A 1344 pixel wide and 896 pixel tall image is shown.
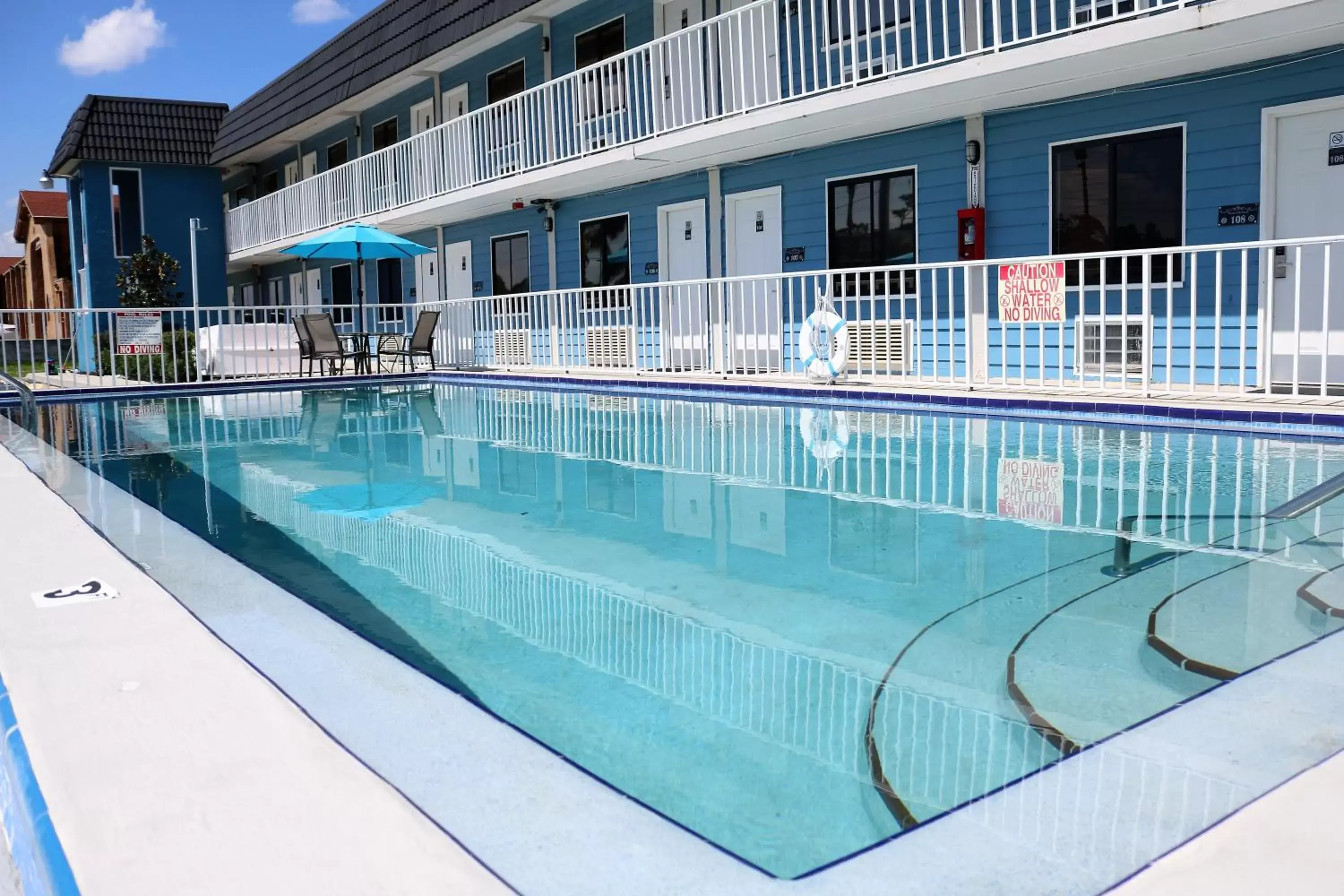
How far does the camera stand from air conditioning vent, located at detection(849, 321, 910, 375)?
11.8m

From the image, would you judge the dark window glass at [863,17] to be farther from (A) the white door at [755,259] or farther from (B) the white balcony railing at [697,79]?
(A) the white door at [755,259]

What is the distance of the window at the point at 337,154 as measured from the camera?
2431 centimetres

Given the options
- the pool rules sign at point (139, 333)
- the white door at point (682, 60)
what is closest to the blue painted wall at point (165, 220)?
the pool rules sign at point (139, 333)

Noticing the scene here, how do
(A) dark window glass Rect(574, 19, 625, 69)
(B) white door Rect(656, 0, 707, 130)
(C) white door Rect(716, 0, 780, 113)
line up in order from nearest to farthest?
(C) white door Rect(716, 0, 780, 113), (B) white door Rect(656, 0, 707, 130), (A) dark window glass Rect(574, 19, 625, 69)

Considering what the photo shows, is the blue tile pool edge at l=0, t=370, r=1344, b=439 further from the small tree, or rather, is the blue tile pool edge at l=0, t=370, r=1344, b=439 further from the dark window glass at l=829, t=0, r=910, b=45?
the small tree

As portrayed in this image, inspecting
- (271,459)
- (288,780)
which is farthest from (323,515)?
(288,780)

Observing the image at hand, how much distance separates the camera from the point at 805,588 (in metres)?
3.75

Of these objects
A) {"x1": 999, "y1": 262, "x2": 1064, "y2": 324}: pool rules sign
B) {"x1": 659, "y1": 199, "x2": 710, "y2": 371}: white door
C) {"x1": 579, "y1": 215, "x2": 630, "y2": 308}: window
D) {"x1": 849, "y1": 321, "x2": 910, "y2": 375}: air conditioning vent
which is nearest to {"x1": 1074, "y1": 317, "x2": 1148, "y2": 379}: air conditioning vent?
{"x1": 999, "y1": 262, "x2": 1064, "y2": 324}: pool rules sign

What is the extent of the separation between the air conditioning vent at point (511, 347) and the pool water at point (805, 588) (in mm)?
9363

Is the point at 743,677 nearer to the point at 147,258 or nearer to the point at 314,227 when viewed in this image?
the point at 314,227

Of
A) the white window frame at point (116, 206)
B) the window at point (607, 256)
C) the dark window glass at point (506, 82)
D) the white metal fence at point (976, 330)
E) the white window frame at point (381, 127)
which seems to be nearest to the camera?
the white metal fence at point (976, 330)

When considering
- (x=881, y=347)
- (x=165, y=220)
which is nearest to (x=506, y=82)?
(x=881, y=347)

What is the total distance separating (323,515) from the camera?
5434 mm

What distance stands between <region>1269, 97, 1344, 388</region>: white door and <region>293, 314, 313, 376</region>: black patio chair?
13.8m
